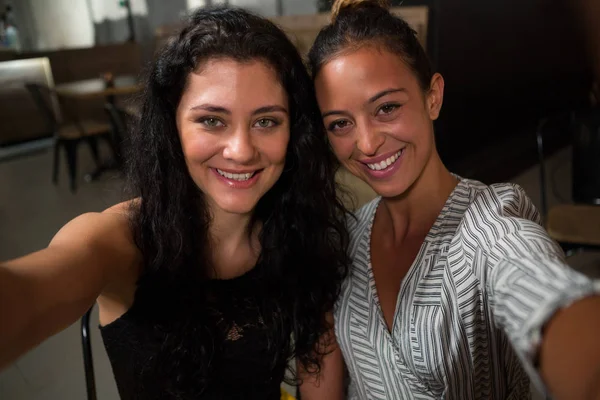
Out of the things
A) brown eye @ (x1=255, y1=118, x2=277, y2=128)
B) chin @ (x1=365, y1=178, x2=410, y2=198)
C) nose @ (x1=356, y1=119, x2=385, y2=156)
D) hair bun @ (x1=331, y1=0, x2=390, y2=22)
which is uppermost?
hair bun @ (x1=331, y1=0, x2=390, y2=22)

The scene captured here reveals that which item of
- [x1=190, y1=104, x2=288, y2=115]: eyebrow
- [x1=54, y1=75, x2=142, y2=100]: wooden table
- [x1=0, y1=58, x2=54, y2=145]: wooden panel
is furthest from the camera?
[x1=0, y1=58, x2=54, y2=145]: wooden panel

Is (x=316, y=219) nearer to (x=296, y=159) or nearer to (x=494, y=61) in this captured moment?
(x=296, y=159)

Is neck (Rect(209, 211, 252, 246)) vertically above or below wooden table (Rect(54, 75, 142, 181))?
above

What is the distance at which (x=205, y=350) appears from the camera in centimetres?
105

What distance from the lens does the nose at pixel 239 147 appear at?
0.94 meters

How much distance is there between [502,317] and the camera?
1.89ft

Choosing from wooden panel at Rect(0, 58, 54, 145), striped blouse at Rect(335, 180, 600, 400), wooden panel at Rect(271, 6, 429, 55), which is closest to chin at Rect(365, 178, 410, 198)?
striped blouse at Rect(335, 180, 600, 400)

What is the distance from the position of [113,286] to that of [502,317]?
2.57 feet

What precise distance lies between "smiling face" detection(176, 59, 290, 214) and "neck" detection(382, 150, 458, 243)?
13.2 inches

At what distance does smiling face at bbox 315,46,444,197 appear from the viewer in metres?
1.00

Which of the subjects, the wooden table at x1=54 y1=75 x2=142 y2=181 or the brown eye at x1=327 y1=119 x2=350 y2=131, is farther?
the wooden table at x1=54 y1=75 x2=142 y2=181

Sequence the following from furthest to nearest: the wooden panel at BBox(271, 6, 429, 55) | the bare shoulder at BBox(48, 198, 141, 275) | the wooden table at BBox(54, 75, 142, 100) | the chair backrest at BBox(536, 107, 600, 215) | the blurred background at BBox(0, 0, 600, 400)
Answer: the wooden table at BBox(54, 75, 142, 100) < the wooden panel at BBox(271, 6, 429, 55) < the chair backrest at BBox(536, 107, 600, 215) < the blurred background at BBox(0, 0, 600, 400) < the bare shoulder at BBox(48, 198, 141, 275)

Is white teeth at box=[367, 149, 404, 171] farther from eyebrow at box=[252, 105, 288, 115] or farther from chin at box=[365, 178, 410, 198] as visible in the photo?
eyebrow at box=[252, 105, 288, 115]

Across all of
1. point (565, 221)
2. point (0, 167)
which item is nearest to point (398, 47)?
point (565, 221)
